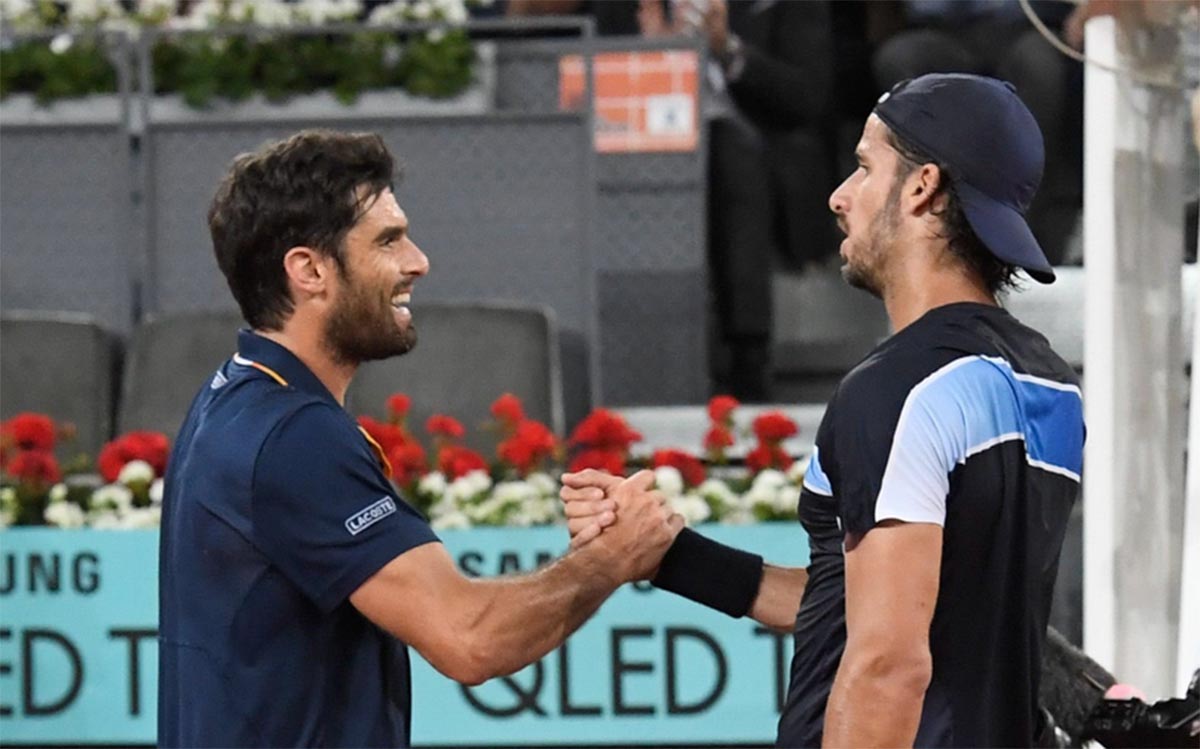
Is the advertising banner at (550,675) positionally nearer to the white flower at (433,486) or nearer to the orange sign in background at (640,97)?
the white flower at (433,486)

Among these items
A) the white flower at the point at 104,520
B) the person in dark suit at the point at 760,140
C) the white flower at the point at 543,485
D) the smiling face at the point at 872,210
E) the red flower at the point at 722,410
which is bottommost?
the white flower at the point at 104,520

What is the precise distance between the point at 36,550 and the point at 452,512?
1.04m

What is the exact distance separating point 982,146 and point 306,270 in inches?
33.4

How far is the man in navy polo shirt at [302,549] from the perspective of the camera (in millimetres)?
2182

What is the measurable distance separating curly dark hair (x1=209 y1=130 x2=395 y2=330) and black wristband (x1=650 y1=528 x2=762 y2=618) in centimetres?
60

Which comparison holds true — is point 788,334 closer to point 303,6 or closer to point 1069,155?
point 1069,155

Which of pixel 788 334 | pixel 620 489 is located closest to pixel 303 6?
pixel 788 334

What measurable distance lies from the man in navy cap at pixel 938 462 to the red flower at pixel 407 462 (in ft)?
9.42

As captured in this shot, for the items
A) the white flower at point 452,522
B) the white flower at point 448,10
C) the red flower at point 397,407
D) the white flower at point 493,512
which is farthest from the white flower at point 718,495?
the white flower at point 448,10

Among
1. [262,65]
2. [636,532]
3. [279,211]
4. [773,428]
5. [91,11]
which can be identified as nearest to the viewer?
[279,211]

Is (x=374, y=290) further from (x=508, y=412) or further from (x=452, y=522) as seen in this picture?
(x=508, y=412)

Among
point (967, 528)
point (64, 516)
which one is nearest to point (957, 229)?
point (967, 528)

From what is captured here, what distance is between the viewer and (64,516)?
16.0 ft

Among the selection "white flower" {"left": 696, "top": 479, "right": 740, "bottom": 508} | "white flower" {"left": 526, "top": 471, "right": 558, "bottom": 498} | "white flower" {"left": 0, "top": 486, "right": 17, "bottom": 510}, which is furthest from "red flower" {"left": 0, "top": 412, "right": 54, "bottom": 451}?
"white flower" {"left": 696, "top": 479, "right": 740, "bottom": 508}
